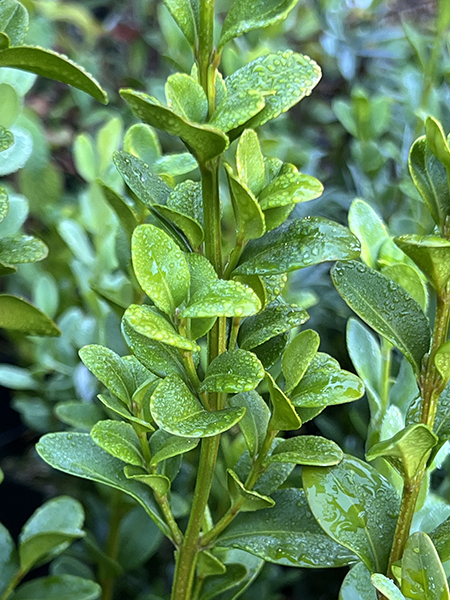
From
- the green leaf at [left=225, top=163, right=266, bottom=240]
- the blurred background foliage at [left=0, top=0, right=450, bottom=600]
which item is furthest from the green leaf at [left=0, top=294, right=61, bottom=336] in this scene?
the green leaf at [left=225, top=163, right=266, bottom=240]

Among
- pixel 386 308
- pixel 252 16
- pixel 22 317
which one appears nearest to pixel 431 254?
pixel 386 308

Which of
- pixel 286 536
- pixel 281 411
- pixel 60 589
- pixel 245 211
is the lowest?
pixel 60 589

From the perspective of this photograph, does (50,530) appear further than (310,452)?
Yes

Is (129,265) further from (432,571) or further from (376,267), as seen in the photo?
(432,571)

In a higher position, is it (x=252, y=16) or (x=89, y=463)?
(x=252, y=16)

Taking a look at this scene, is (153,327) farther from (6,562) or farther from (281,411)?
(6,562)

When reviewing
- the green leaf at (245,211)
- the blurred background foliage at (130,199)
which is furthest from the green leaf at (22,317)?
the green leaf at (245,211)
